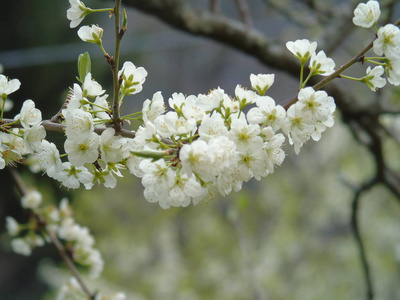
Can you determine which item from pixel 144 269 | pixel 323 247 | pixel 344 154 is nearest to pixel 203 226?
pixel 144 269

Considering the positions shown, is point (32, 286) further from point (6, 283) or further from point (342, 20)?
point (342, 20)

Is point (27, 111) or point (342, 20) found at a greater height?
point (27, 111)

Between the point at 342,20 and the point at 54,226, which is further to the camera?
the point at 342,20

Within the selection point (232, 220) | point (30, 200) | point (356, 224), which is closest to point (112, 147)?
point (30, 200)

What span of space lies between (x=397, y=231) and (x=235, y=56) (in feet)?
10.5

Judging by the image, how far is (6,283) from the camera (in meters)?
5.24

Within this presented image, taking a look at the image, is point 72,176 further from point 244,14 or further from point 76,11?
point 244,14

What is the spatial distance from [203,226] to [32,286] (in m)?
2.99

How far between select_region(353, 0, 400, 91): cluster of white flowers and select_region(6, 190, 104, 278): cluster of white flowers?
0.80m

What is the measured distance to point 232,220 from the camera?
1816mm

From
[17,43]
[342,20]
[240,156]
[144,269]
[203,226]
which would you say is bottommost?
[144,269]

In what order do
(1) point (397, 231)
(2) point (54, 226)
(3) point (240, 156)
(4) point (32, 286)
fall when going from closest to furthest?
(3) point (240, 156)
(2) point (54, 226)
(1) point (397, 231)
(4) point (32, 286)

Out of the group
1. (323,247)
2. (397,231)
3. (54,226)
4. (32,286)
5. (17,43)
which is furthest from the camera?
(32,286)

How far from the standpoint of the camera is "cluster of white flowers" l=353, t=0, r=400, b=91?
20.2 inches
